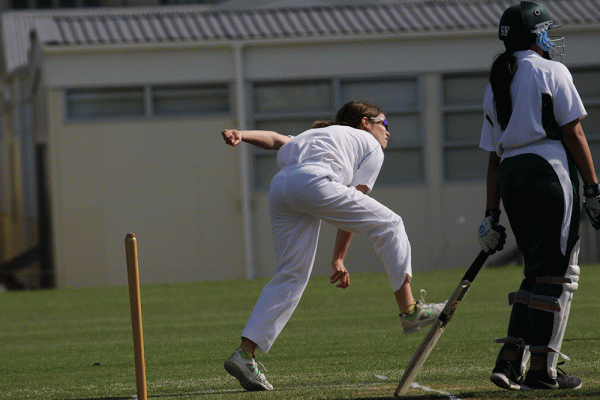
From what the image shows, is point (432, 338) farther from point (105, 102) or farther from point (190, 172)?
point (105, 102)

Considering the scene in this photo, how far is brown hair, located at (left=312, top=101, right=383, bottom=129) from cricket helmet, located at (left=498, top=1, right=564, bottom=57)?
112 cm

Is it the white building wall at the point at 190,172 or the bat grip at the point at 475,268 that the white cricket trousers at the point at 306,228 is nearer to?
the bat grip at the point at 475,268

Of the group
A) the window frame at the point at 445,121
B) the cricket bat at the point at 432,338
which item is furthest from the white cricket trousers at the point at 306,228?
the window frame at the point at 445,121

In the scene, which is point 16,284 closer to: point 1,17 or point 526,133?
point 1,17

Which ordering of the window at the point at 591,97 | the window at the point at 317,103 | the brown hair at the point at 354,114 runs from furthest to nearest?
the window at the point at 591,97 → the window at the point at 317,103 → the brown hair at the point at 354,114

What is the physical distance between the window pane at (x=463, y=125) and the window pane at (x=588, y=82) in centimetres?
210

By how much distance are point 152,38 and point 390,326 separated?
11126 millimetres

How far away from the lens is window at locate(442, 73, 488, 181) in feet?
65.0

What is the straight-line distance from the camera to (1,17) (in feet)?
91.0

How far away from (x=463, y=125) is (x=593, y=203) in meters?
15.2

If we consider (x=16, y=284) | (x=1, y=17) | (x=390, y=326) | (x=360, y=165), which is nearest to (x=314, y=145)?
(x=360, y=165)

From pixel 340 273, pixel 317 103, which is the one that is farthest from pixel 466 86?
pixel 340 273

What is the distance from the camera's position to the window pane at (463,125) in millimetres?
19906

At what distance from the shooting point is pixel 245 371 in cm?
545
